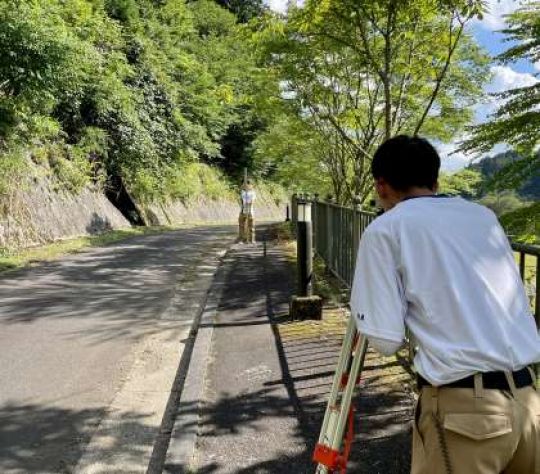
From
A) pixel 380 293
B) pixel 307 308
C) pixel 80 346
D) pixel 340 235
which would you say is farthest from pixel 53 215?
pixel 380 293

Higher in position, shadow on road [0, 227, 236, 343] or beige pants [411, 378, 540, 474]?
beige pants [411, 378, 540, 474]

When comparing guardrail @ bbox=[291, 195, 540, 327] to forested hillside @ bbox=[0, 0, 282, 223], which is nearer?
guardrail @ bbox=[291, 195, 540, 327]

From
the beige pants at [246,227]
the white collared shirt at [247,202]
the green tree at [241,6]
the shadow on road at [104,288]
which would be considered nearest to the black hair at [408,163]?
the shadow on road at [104,288]

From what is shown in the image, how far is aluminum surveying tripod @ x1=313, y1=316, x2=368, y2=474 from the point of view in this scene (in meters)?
2.05

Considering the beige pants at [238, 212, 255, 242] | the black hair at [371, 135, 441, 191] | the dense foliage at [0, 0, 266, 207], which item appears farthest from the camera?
the beige pants at [238, 212, 255, 242]

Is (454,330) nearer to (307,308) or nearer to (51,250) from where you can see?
(307,308)

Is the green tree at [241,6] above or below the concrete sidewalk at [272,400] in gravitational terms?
above

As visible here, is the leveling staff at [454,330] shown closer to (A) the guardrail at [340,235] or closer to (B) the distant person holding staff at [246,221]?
(A) the guardrail at [340,235]

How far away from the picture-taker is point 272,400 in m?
4.45

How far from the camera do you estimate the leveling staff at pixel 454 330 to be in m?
1.78

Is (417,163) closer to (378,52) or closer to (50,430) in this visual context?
(50,430)

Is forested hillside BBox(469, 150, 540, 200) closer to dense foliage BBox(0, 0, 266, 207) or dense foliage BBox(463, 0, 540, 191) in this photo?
dense foliage BBox(463, 0, 540, 191)

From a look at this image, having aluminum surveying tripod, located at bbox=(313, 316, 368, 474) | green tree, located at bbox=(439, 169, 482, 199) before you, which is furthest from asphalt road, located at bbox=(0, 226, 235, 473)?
green tree, located at bbox=(439, 169, 482, 199)

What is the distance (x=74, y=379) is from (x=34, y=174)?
39.1ft
